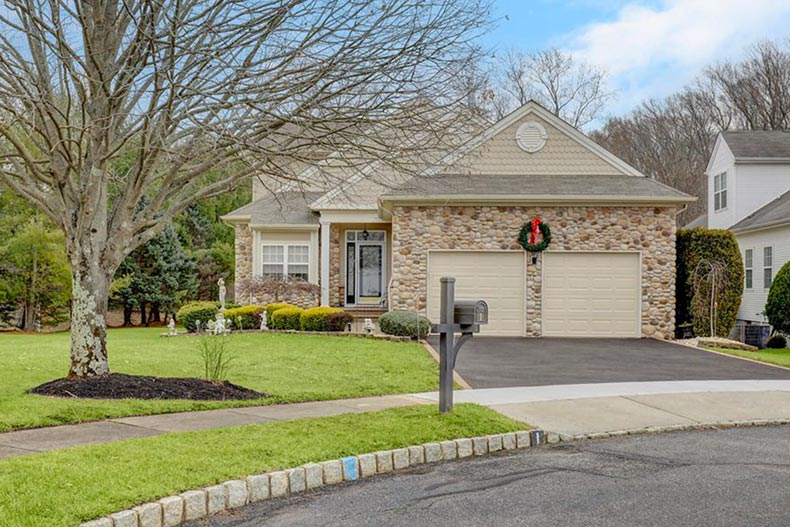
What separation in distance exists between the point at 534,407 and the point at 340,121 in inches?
162

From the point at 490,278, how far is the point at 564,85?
2292 cm

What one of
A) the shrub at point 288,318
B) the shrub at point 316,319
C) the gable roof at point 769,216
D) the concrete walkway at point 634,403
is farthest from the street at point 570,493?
the gable roof at point 769,216

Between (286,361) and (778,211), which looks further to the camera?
(778,211)

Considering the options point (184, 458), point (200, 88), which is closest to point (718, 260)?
point (200, 88)

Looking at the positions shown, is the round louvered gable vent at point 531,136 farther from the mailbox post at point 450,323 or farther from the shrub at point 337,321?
the mailbox post at point 450,323

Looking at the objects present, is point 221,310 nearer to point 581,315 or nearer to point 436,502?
point 581,315

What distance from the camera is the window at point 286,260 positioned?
77.8 ft

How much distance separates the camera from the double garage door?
19109 millimetres

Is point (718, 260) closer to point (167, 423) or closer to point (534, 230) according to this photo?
point (534, 230)

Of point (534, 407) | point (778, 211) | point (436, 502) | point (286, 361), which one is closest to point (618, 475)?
point (436, 502)

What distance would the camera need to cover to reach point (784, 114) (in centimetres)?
3816

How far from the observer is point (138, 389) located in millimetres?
9188

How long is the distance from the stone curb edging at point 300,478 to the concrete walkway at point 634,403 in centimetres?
90

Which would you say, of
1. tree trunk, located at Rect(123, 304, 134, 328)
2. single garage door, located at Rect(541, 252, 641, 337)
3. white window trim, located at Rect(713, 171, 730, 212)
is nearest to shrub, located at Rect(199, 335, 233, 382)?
single garage door, located at Rect(541, 252, 641, 337)
